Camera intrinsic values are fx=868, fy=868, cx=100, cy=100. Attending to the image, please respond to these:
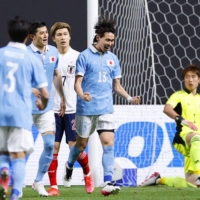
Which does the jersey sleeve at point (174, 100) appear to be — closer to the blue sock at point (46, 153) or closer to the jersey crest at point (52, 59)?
the jersey crest at point (52, 59)

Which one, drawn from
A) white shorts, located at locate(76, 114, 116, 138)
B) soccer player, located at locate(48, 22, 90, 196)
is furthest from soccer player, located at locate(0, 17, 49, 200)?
soccer player, located at locate(48, 22, 90, 196)

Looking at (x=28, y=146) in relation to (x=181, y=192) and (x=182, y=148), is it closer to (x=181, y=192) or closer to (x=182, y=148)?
(x=181, y=192)

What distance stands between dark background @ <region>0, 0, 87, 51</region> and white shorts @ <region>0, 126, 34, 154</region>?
16.0ft

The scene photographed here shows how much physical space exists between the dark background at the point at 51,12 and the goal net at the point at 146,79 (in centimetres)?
31

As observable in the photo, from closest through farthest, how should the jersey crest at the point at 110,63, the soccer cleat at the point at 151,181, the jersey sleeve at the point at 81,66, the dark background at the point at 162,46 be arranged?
the jersey sleeve at the point at 81,66
the jersey crest at the point at 110,63
the soccer cleat at the point at 151,181
the dark background at the point at 162,46

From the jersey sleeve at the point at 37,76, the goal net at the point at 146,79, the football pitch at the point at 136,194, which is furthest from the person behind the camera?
the goal net at the point at 146,79

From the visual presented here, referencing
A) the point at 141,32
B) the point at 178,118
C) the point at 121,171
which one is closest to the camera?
the point at 178,118

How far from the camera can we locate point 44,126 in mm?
8664

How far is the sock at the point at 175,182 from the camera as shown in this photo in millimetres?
10028

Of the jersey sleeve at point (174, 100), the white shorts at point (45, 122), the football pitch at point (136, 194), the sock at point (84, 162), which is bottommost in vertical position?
the football pitch at point (136, 194)

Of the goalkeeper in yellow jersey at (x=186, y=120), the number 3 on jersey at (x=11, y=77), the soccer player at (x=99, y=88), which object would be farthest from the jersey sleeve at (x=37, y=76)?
the goalkeeper in yellow jersey at (x=186, y=120)

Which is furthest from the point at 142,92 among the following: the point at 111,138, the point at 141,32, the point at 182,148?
the point at 111,138

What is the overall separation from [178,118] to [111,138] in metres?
1.12

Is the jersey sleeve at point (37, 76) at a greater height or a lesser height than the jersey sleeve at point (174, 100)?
greater
